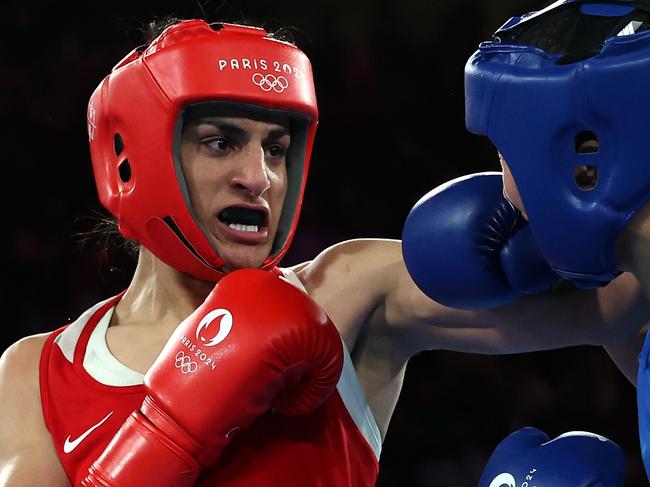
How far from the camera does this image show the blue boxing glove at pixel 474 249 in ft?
6.16

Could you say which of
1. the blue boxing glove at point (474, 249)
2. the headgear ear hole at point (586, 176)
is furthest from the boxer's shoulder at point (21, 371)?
the headgear ear hole at point (586, 176)

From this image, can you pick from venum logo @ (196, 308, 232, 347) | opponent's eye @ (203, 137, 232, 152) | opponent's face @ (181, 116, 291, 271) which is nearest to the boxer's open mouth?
opponent's face @ (181, 116, 291, 271)

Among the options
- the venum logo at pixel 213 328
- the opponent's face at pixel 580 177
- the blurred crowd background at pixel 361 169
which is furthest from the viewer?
the blurred crowd background at pixel 361 169

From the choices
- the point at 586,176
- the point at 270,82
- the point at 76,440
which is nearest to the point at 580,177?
the point at 586,176

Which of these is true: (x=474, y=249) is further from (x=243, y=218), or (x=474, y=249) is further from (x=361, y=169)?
(x=361, y=169)

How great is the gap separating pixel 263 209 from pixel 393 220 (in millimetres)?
2243

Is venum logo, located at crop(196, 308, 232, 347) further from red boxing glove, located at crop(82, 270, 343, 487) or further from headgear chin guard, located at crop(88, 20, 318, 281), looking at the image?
headgear chin guard, located at crop(88, 20, 318, 281)

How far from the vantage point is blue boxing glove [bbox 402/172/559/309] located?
188 centimetres

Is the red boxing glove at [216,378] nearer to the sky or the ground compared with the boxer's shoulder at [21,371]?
nearer to the sky

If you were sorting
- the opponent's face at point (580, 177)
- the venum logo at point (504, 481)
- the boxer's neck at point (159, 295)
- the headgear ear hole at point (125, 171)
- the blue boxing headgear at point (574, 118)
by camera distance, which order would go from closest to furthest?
the blue boxing headgear at point (574, 118), the opponent's face at point (580, 177), the venum logo at point (504, 481), the headgear ear hole at point (125, 171), the boxer's neck at point (159, 295)

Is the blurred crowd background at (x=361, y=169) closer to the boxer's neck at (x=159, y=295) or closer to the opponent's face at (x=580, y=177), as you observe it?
the boxer's neck at (x=159, y=295)

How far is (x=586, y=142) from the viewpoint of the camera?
1.72 metres

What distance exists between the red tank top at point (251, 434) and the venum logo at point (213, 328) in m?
0.28

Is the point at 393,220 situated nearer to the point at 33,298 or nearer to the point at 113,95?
the point at 33,298
